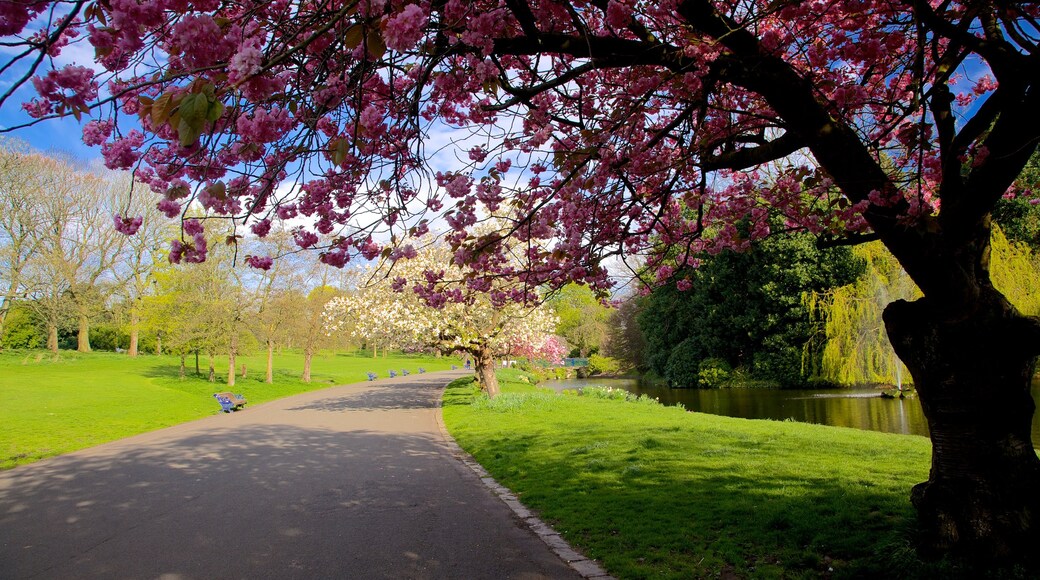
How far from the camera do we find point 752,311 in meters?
32.4

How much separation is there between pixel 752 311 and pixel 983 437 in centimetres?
2986

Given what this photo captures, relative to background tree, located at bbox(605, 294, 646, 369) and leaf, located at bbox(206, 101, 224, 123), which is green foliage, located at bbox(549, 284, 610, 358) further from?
leaf, located at bbox(206, 101, 224, 123)

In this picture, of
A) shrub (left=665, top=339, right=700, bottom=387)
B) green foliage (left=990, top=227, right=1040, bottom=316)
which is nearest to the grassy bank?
green foliage (left=990, top=227, right=1040, bottom=316)

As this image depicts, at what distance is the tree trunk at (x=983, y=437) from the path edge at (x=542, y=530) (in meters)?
2.43

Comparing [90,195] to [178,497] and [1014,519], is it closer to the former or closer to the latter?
[178,497]

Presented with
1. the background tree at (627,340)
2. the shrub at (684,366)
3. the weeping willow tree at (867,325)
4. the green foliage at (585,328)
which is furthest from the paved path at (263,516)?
the green foliage at (585,328)

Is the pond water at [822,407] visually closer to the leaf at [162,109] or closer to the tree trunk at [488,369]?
the tree trunk at [488,369]

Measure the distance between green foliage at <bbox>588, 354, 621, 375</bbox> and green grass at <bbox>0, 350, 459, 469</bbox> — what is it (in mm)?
23980

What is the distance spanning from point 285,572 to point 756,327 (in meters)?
31.7

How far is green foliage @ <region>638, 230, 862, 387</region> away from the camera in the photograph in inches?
1169

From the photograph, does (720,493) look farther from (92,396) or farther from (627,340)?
(627,340)

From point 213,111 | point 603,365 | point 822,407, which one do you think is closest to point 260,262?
point 213,111

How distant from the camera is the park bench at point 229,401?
1859cm

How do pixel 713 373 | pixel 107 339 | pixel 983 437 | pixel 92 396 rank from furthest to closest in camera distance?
pixel 107 339 < pixel 713 373 < pixel 92 396 < pixel 983 437
